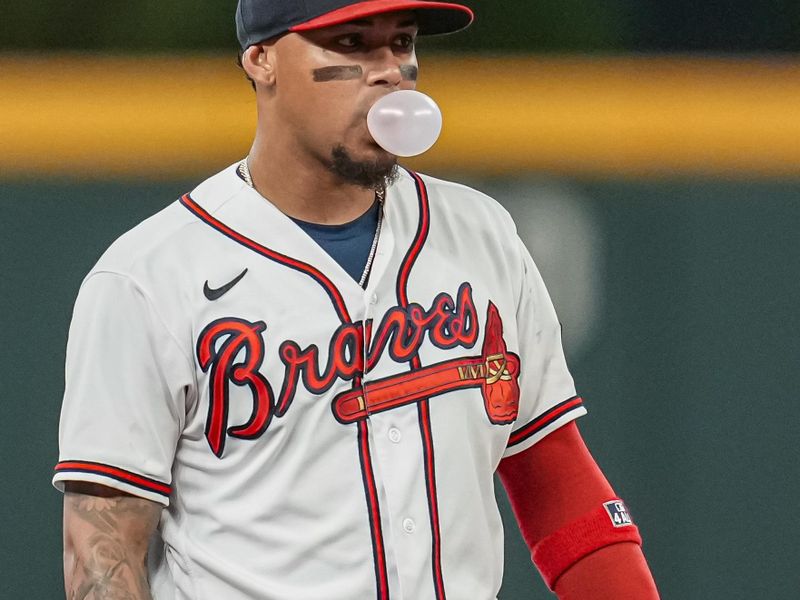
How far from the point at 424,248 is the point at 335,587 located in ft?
1.39

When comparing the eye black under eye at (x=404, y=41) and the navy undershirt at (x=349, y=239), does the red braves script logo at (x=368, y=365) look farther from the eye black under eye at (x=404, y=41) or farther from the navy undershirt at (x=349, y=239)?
the eye black under eye at (x=404, y=41)

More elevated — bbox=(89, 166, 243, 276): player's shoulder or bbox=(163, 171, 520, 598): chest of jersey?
bbox=(89, 166, 243, 276): player's shoulder

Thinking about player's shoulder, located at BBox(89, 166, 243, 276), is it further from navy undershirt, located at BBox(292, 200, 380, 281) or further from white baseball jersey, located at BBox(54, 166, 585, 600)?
navy undershirt, located at BBox(292, 200, 380, 281)

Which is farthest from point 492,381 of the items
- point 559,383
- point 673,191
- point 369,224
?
point 673,191

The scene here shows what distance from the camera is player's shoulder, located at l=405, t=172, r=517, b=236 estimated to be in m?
1.67

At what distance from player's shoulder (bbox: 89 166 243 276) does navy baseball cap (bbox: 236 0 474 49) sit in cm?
19

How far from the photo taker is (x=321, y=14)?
1504mm

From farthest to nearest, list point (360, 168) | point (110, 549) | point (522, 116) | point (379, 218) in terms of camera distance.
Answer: point (522, 116)
point (379, 218)
point (360, 168)
point (110, 549)

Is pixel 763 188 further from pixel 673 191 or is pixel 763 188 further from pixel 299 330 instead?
pixel 299 330

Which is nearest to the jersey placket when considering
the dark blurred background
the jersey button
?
the jersey button

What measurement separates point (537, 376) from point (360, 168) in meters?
0.36

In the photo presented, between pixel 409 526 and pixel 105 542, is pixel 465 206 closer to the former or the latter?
pixel 409 526

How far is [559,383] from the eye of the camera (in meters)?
1.68

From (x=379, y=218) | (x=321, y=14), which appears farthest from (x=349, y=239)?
(x=321, y=14)
